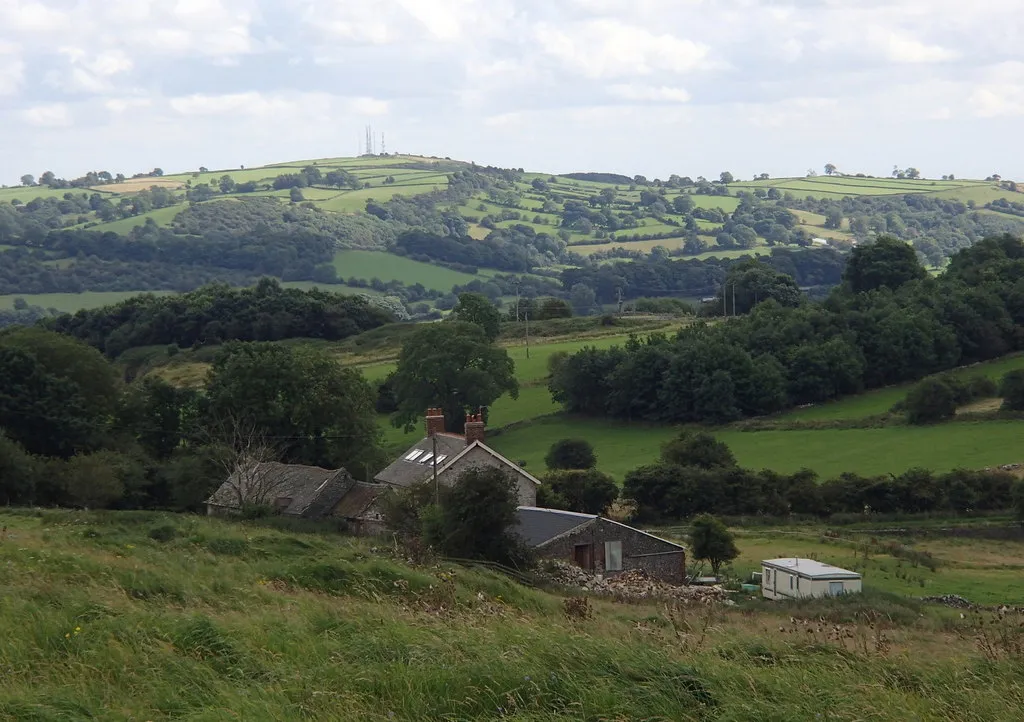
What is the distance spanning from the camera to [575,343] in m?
93.4

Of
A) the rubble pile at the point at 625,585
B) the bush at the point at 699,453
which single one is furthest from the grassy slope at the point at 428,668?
the bush at the point at 699,453

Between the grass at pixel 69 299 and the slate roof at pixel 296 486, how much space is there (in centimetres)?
12732

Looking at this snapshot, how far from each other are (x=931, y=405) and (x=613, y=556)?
115 feet

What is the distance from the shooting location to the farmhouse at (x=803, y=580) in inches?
1248

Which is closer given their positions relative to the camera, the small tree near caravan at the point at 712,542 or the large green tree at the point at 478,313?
the small tree near caravan at the point at 712,542

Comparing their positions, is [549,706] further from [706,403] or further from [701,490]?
[706,403]

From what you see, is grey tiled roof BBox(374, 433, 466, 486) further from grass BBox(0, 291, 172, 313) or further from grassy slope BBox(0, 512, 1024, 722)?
grass BBox(0, 291, 172, 313)

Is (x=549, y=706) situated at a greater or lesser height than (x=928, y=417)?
greater

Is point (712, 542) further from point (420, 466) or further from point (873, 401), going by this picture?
point (873, 401)

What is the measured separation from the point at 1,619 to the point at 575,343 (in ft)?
276

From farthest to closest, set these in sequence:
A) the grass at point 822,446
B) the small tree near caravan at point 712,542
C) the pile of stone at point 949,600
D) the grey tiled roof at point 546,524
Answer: the grass at point 822,446
the small tree near caravan at point 712,542
the grey tiled roof at point 546,524
the pile of stone at point 949,600

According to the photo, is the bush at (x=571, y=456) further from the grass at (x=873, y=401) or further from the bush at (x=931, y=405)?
the bush at (x=931, y=405)

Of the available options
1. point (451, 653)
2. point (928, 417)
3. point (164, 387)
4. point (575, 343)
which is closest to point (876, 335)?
point (928, 417)

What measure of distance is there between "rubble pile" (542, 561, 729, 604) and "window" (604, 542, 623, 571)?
175 cm
